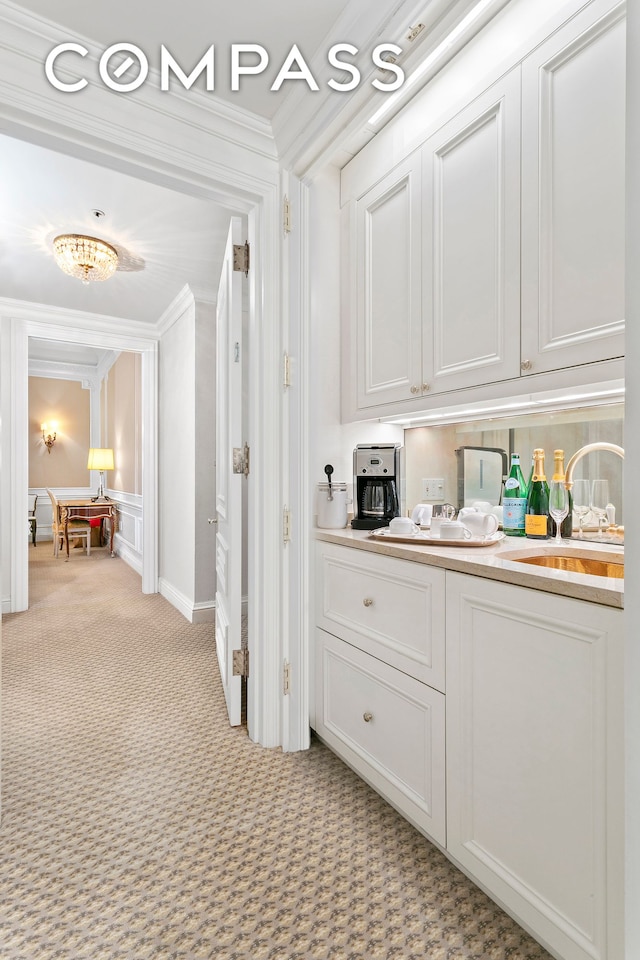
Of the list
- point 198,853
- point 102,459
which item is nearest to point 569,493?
point 198,853

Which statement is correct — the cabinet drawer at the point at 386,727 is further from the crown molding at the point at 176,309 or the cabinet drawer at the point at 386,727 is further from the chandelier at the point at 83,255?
the crown molding at the point at 176,309

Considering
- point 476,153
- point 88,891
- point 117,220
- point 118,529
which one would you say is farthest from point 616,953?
point 118,529

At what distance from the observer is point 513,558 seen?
1.38 meters

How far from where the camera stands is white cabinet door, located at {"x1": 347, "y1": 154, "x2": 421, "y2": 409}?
1.75 metres

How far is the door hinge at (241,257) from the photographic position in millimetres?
2107

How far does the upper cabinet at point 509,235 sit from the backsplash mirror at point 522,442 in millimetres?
364

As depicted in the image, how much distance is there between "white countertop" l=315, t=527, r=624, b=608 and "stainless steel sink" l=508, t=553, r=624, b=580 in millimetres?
14

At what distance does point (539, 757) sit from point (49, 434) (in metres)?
8.60

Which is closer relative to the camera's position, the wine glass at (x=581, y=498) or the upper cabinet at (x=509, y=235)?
the upper cabinet at (x=509, y=235)

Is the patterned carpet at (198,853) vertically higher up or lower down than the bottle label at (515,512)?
lower down

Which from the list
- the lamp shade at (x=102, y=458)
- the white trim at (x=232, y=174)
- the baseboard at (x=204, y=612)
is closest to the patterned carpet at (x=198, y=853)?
the white trim at (x=232, y=174)

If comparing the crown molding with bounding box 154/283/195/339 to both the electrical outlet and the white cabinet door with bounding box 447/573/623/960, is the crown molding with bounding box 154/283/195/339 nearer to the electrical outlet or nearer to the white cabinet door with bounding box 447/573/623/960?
the electrical outlet

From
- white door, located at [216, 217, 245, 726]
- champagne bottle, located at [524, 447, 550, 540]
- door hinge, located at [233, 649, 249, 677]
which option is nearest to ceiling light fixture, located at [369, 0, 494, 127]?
white door, located at [216, 217, 245, 726]

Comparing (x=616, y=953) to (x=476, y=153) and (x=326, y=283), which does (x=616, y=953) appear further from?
(x=326, y=283)
